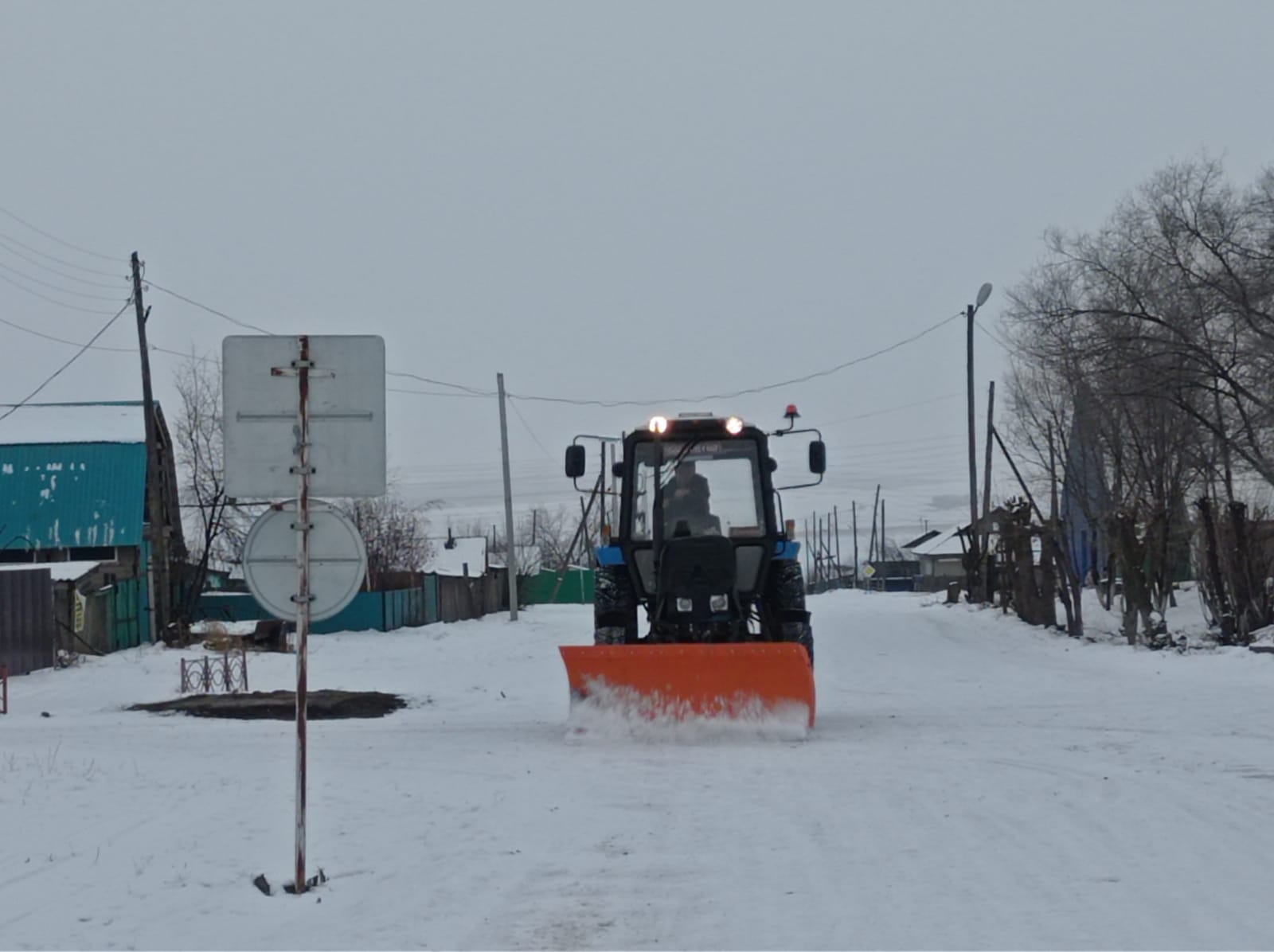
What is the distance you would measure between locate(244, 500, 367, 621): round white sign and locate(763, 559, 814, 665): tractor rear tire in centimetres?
711

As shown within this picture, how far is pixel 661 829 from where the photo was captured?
7824 millimetres

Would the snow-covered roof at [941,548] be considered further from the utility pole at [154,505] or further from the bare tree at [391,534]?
the utility pole at [154,505]

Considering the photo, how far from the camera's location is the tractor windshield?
1336cm

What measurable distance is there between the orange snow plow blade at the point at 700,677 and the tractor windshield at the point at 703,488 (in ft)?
5.66

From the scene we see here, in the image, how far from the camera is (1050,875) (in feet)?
21.1

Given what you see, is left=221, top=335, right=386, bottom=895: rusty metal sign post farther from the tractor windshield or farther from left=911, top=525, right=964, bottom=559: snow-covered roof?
left=911, top=525, right=964, bottom=559: snow-covered roof

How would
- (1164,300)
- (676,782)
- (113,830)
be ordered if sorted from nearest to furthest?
(113,830) < (676,782) < (1164,300)

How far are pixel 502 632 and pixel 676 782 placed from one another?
23.3 meters

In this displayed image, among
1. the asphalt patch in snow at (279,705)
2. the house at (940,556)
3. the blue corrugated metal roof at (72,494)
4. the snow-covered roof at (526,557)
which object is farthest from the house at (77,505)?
the house at (940,556)

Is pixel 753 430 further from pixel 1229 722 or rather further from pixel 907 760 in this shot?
pixel 1229 722

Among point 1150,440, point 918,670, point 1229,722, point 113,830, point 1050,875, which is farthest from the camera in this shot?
point 1150,440

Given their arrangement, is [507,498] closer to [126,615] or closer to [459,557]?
[126,615]

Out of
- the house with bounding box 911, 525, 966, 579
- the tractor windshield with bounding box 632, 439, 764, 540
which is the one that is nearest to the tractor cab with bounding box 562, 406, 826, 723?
the tractor windshield with bounding box 632, 439, 764, 540

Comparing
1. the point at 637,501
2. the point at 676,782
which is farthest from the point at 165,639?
the point at 676,782
